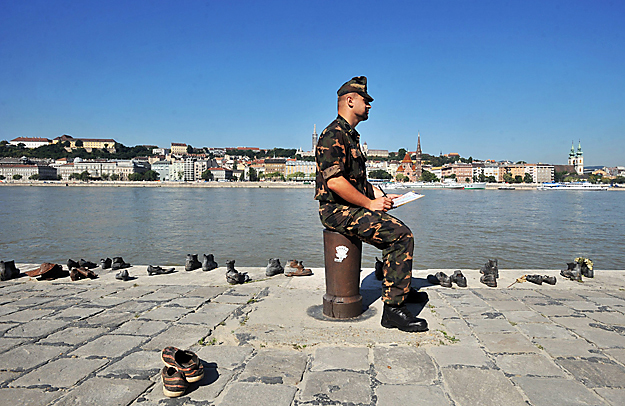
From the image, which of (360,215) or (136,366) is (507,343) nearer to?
(360,215)

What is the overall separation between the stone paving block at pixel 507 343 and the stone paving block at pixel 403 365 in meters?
0.54

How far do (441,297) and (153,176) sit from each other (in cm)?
15594

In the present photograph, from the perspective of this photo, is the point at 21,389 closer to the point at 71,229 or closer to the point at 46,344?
the point at 46,344

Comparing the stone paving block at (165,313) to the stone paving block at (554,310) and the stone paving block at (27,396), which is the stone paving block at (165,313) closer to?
the stone paving block at (27,396)

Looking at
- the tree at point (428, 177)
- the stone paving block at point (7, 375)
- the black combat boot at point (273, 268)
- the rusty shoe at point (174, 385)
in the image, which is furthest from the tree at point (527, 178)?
the stone paving block at point (7, 375)

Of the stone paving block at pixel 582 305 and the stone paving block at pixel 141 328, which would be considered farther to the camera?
the stone paving block at pixel 582 305

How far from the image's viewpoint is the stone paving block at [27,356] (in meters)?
2.85

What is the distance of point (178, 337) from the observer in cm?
338

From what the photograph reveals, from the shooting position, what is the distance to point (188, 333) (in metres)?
3.47

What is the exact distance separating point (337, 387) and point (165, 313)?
216 centimetres

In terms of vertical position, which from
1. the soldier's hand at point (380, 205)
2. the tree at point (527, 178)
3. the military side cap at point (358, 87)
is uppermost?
the military side cap at point (358, 87)

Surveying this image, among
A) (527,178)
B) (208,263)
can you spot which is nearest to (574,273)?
(208,263)

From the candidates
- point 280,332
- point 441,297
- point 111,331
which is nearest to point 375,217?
point 280,332

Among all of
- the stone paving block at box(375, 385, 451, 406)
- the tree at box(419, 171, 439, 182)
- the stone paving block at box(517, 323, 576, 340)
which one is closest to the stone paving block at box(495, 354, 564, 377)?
the stone paving block at box(517, 323, 576, 340)
